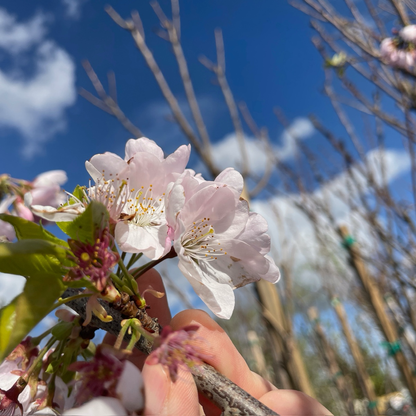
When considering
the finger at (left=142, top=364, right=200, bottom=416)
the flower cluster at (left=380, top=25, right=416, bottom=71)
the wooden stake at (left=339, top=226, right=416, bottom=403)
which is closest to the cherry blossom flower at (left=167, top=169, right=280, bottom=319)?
the finger at (left=142, top=364, right=200, bottom=416)

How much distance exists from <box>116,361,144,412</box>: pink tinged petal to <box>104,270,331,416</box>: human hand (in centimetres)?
1

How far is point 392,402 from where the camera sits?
3951 millimetres

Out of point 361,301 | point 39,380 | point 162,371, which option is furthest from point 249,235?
point 361,301

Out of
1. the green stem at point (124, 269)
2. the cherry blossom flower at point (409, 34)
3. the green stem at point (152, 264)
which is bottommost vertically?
the green stem at point (124, 269)

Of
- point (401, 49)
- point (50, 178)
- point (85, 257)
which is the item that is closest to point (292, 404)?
point (85, 257)

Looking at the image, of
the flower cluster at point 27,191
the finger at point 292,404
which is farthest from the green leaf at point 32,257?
the flower cluster at point 27,191

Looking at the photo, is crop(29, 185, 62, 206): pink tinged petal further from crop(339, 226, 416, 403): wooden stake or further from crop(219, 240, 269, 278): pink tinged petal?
crop(339, 226, 416, 403): wooden stake

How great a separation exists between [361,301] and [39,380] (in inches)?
147

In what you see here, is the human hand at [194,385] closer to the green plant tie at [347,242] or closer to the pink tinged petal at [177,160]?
the pink tinged petal at [177,160]

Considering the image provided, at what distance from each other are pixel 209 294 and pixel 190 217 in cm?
11

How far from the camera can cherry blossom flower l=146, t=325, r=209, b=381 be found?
1.28 ft

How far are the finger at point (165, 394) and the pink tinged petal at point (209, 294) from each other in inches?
3.6

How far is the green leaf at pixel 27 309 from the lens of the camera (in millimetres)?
366

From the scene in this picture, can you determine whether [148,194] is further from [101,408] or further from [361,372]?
[361,372]
